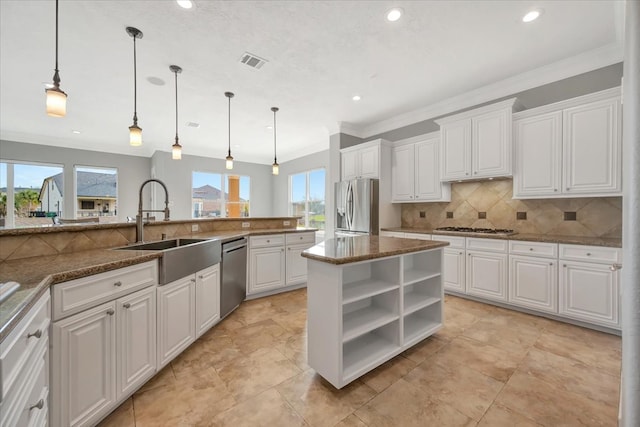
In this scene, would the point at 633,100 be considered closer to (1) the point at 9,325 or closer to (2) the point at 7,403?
(1) the point at 9,325

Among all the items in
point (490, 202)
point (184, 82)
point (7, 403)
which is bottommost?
point (7, 403)

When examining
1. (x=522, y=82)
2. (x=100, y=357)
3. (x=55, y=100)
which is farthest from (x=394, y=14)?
(x=100, y=357)

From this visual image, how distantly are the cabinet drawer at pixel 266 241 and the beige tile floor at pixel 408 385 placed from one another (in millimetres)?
1092

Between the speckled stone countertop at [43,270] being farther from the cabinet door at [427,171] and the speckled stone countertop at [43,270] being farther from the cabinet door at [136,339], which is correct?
the cabinet door at [427,171]

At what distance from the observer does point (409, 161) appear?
13.6ft

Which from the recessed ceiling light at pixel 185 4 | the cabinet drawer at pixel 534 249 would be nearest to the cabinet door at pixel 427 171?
the cabinet drawer at pixel 534 249

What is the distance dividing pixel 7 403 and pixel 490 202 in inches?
175

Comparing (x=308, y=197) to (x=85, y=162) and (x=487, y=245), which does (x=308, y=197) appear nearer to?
(x=487, y=245)

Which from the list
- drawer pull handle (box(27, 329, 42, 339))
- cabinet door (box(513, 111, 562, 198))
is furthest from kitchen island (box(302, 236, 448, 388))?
cabinet door (box(513, 111, 562, 198))

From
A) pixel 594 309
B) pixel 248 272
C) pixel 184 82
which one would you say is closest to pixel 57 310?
pixel 248 272

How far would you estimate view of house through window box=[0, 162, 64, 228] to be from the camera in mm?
5113

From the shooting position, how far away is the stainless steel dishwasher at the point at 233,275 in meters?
2.67

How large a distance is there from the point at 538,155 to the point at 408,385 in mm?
2934

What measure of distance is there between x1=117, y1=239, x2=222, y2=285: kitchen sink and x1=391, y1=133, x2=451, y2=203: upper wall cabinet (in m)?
3.06
